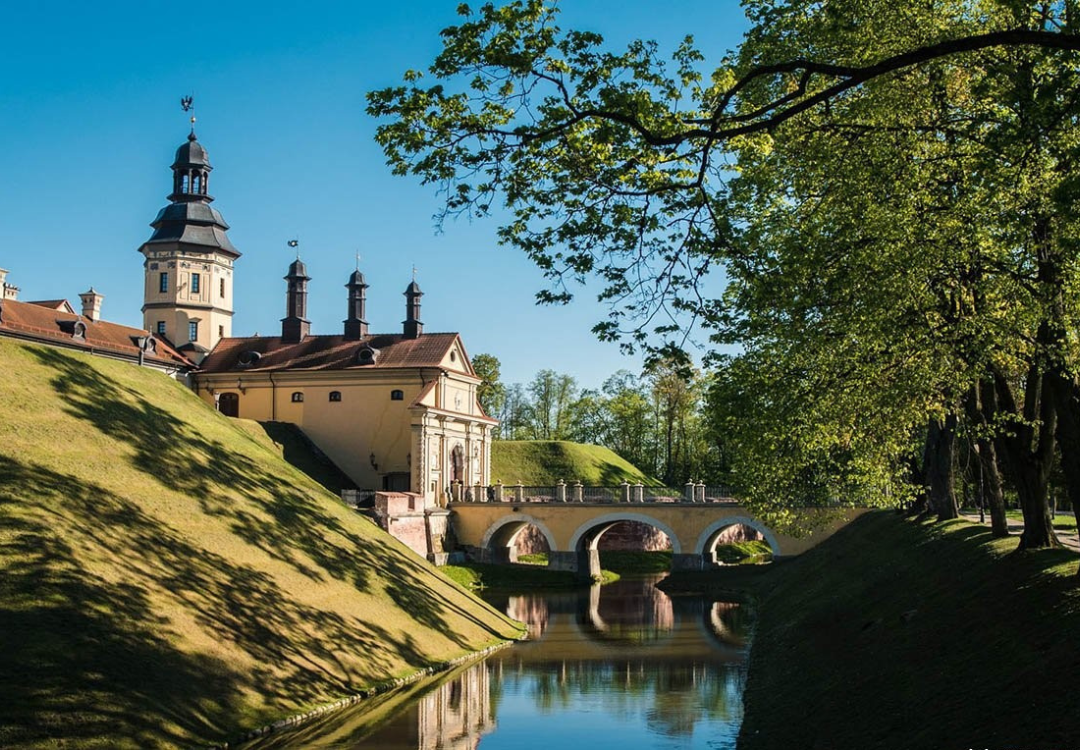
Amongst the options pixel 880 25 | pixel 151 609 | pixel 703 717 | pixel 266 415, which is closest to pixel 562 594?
pixel 266 415

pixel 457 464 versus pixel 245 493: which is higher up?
pixel 457 464

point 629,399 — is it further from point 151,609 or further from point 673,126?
point 673,126

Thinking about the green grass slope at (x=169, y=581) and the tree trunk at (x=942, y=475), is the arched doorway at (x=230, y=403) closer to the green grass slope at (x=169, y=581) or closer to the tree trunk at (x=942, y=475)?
the green grass slope at (x=169, y=581)

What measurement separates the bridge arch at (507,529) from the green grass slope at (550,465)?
12.2 m

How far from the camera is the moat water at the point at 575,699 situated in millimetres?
21406

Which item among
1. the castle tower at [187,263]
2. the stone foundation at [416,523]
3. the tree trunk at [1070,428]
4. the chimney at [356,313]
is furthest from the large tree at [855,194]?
the castle tower at [187,263]

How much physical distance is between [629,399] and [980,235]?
290 feet

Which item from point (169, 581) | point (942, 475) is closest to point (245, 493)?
point (169, 581)

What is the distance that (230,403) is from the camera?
68.6 m

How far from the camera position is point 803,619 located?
28.5 meters

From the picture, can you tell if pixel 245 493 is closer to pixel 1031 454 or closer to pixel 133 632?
pixel 133 632

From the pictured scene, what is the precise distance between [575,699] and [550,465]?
56370mm

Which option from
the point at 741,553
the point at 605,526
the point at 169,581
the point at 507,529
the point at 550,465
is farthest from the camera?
the point at 550,465

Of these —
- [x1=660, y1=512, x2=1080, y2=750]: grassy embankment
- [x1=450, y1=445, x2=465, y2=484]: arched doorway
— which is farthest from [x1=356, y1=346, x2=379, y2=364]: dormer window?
[x1=660, y1=512, x2=1080, y2=750]: grassy embankment
